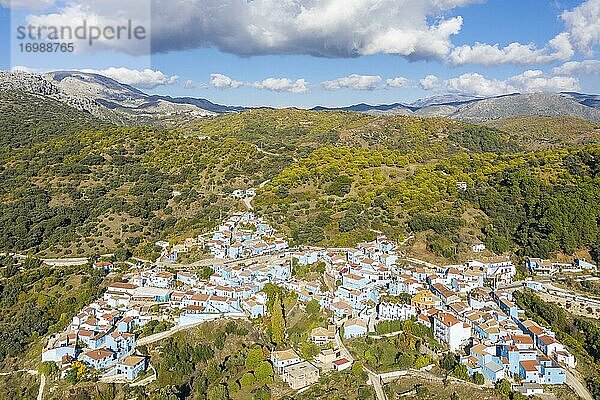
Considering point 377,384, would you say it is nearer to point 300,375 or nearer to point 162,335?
point 300,375

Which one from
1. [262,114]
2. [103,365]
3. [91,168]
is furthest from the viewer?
[262,114]

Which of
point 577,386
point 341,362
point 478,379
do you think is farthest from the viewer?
point 341,362

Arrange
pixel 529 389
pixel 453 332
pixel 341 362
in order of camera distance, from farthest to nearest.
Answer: pixel 453 332
pixel 341 362
pixel 529 389

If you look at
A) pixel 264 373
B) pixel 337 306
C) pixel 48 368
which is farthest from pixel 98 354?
pixel 337 306

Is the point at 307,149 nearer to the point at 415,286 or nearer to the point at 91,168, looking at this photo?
the point at 91,168

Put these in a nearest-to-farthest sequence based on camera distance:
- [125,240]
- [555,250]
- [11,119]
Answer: [555,250], [125,240], [11,119]

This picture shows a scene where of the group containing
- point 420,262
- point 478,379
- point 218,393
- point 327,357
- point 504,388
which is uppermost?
point 420,262

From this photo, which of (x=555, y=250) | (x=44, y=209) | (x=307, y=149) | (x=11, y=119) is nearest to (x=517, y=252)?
(x=555, y=250)
